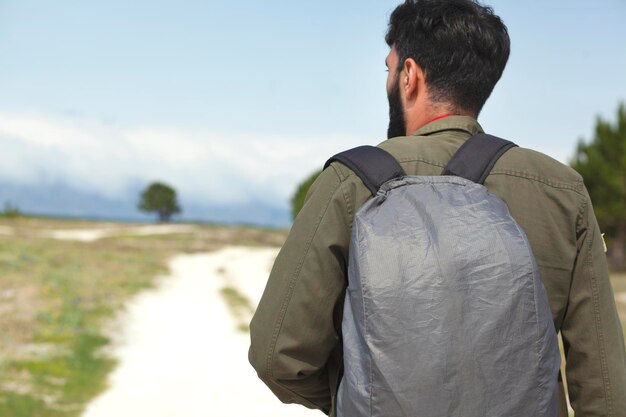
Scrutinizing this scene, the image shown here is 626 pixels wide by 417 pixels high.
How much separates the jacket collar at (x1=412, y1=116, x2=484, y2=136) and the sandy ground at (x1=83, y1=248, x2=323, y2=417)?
6447mm

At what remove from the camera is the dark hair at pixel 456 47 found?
2.23m

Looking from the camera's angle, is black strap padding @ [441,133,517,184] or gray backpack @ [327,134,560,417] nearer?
gray backpack @ [327,134,560,417]

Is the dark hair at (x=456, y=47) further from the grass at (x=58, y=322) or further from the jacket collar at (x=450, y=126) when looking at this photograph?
the grass at (x=58, y=322)

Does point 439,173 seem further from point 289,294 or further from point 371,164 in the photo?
point 289,294

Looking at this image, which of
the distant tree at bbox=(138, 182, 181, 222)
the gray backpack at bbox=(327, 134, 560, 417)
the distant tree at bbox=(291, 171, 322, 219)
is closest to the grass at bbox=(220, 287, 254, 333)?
the gray backpack at bbox=(327, 134, 560, 417)

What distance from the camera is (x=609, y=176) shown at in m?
41.9

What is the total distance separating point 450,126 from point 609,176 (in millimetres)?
43140

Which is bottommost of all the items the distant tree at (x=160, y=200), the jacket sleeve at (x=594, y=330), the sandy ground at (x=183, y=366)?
the distant tree at (x=160, y=200)

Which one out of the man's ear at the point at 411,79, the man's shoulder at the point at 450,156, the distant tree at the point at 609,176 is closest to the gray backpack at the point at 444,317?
the man's shoulder at the point at 450,156

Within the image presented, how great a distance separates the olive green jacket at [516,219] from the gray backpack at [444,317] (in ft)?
0.43

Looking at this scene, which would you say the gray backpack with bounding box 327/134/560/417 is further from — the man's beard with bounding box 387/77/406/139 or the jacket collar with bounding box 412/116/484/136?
the man's beard with bounding box 387/77/406/139

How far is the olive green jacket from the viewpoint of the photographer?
2057 millimetres

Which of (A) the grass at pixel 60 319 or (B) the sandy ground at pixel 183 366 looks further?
(A) the grass at pixel 60 319

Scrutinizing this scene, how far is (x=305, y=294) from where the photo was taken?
205 centimetres
